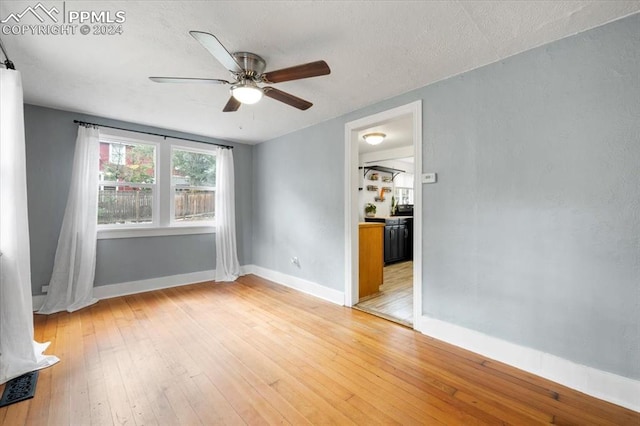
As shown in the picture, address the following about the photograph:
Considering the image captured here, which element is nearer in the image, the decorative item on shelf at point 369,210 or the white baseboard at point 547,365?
the white baseboard at point 547,365

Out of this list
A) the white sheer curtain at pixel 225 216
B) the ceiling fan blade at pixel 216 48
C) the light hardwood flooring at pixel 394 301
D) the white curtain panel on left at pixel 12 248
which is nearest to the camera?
the ceiling fan blade at pixel 216 48

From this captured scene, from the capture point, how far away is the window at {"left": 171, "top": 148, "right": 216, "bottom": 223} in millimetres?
4246

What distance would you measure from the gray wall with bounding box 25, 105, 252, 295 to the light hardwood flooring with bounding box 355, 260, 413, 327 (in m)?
2.85

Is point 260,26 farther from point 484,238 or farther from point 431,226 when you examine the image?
point 484,238

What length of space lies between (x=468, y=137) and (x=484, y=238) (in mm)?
888

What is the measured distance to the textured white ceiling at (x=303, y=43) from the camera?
158 centimetres

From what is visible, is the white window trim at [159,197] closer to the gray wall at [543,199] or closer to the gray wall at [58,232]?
the gray wall at [58,232]

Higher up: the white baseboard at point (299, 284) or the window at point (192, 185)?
the window at point (192, 185)

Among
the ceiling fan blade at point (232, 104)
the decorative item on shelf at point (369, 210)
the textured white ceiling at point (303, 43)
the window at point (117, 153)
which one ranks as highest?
the textured white ceiling at point (303, 43)

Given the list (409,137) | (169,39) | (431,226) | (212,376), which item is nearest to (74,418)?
(212,376)

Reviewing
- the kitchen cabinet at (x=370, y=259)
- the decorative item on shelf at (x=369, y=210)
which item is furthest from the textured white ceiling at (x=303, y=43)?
the decorative item on shelf at (x=369, y=210)

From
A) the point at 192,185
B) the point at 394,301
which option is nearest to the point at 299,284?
the point at 394,301

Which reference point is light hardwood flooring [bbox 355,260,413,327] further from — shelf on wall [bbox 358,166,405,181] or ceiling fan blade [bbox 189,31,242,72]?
ceiling fan blade [bbox 189,31,242,72]

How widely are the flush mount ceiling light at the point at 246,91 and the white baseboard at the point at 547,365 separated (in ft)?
8.41
